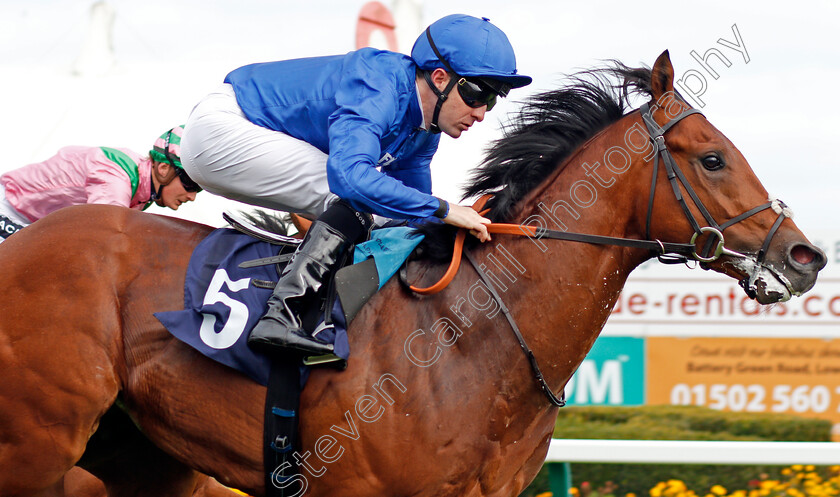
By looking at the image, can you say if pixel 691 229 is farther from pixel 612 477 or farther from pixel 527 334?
pixel 612 477

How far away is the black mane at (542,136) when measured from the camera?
9.64 ft

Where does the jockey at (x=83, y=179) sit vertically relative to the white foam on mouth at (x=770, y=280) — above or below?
below

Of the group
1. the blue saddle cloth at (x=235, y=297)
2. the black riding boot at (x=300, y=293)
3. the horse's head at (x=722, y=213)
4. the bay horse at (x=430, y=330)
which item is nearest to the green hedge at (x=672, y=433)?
the bay horse at (x=430, y=330)

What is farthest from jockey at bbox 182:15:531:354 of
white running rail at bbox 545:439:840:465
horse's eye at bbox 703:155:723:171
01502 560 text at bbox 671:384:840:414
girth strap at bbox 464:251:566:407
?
01502 560 text at bbox 671:384:840:414

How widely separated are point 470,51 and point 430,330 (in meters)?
0.92

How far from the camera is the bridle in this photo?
8.68 feet

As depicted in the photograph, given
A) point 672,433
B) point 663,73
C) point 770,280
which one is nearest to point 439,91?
point 663,73

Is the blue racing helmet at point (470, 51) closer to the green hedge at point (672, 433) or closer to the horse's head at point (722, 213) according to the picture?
the horse's head at point (722, 213)

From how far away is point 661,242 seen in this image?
9.03 ft

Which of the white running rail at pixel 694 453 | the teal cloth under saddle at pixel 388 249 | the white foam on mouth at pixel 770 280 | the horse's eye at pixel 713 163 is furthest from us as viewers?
the white running rail at pixel 694 453

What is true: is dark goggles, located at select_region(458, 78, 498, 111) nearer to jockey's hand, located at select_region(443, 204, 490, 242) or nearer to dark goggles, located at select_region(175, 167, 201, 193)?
jockey's hand, located at select_region(443, 204, 490, 242)

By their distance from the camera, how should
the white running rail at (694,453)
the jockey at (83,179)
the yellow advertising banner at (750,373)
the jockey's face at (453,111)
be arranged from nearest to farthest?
the jockey's face at (453,111) < the jockey at (83,179) < the white running rail at (694,453) < the yellow advertising banner at (750,373)

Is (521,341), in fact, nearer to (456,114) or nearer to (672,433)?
(456,114)

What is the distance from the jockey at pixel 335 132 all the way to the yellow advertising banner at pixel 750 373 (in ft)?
15.0
